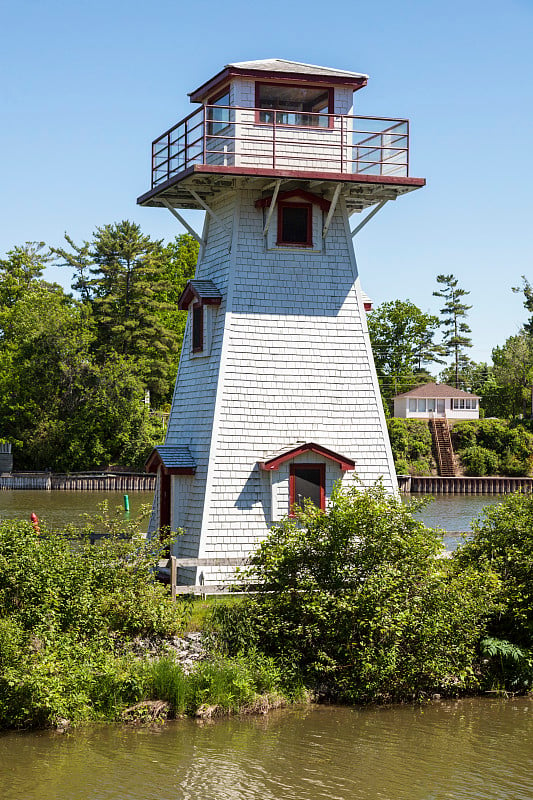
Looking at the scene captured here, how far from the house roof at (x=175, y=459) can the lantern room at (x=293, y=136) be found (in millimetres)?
5311

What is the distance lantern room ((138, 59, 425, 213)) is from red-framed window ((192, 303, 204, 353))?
2336 millimetres

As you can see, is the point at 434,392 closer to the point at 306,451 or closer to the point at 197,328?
the point at 197,328

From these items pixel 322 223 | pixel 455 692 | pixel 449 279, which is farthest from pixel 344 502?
pixel 449 279

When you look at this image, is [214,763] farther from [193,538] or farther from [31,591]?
[193,538]

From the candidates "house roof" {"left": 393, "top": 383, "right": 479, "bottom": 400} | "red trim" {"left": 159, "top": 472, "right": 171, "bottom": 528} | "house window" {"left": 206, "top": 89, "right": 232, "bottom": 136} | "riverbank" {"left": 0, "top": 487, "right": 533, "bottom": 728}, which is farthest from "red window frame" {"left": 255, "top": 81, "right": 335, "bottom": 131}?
"house roof" {"left": 393, "top": 383, "right": 479, "bottom": 400}

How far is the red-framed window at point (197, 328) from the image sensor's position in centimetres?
2269

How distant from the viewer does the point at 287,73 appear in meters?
21.8

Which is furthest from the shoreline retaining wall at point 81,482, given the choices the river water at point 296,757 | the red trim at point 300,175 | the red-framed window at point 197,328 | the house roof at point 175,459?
the river water at point 296,757

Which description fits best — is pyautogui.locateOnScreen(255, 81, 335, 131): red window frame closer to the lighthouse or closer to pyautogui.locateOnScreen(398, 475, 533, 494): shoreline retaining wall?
the lighthouse

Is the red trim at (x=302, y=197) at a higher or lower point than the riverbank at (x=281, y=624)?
higher

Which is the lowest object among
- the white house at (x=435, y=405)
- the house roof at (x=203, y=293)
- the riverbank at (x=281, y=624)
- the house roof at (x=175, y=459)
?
the riverbank at (x=281, y=624)

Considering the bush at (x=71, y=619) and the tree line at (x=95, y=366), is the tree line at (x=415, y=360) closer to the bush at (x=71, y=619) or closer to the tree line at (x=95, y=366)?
the tree line at (x=95, y=366)

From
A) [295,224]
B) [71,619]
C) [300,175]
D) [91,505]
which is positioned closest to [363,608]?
[71,619]

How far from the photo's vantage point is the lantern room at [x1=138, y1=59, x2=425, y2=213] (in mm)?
21531
